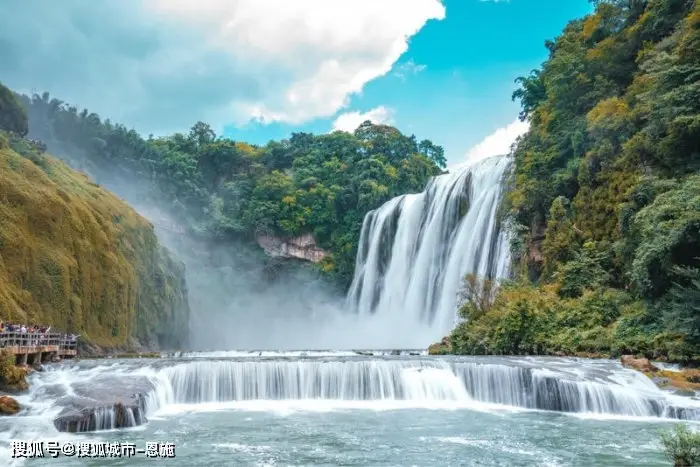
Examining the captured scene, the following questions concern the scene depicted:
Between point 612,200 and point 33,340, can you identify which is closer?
point 33,340

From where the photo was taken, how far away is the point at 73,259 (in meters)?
28.2

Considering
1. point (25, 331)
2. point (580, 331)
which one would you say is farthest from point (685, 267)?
point (25, 331)

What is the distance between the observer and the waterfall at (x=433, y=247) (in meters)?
37.0

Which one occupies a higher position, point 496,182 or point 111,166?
point 111,166

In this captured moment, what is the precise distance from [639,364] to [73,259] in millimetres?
24738

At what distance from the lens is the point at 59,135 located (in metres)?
56.8

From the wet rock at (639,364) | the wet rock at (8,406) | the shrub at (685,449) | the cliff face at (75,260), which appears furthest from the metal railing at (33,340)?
the wet rock at (639,364)

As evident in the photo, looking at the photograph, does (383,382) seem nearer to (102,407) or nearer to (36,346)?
(102,407)

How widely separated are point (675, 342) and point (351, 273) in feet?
126

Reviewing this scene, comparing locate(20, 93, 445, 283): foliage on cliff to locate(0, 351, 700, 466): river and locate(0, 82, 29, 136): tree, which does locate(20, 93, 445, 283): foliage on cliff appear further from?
locate(0, 351, 700, 466): river

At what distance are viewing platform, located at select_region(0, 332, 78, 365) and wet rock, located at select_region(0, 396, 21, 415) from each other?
7.68 ft

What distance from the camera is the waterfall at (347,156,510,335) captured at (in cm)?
3697

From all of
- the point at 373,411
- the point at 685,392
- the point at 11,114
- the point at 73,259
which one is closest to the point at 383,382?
the point at 373,411

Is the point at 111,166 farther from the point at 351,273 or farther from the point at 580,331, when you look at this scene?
the point at 580,331
